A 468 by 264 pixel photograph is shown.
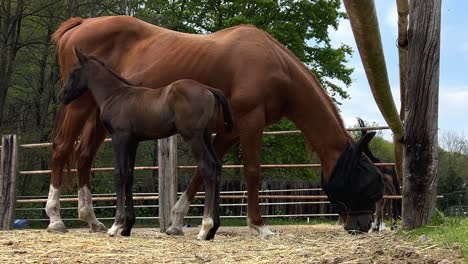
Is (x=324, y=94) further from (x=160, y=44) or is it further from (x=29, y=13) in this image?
(x=29, y=13)

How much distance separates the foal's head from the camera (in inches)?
210

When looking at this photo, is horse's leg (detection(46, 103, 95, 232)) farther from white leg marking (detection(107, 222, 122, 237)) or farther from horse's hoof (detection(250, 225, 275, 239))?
horse's hoof (detection(250, 225, 275, 239))

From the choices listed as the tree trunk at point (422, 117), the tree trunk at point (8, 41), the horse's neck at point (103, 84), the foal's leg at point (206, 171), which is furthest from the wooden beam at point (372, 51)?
the tree trunk at point (8, 41)

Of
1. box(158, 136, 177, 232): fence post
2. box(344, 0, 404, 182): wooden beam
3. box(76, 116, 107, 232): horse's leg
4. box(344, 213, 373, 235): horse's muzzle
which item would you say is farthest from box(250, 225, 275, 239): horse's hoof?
box(158, 136, 177, 232): fence post

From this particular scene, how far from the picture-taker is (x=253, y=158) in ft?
17.5

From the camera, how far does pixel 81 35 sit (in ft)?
20.2

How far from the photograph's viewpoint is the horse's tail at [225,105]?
4.92m

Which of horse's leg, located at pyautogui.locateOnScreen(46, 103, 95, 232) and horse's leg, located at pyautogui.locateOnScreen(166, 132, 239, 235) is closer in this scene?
horse's leg, located at pyautogui.locateOnScreen(166, 132, 239, 235)

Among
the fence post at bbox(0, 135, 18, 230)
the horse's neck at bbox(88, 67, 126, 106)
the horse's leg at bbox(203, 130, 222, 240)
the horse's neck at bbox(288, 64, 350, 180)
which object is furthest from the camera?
the fence post at bbox(0, 135, 18, 230)

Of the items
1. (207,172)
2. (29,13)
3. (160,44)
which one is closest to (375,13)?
(207,172)

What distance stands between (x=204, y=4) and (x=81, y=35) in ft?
59.6

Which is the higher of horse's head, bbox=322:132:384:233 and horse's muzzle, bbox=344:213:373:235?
horse's head, bbox=322:132:384:233

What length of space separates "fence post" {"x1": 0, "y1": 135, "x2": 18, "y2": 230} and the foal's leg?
16.3 ft

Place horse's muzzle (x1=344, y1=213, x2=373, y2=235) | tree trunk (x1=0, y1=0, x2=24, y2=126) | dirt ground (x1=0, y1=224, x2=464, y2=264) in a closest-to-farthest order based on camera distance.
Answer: dirt ground (x1=0, y1=224, x2=464, y2=264) → horse's muzzle (x1=344, y1=213, x2=373, y2=235) → tree trunk (x1=0, y1=0, x2=24, y2=126)
